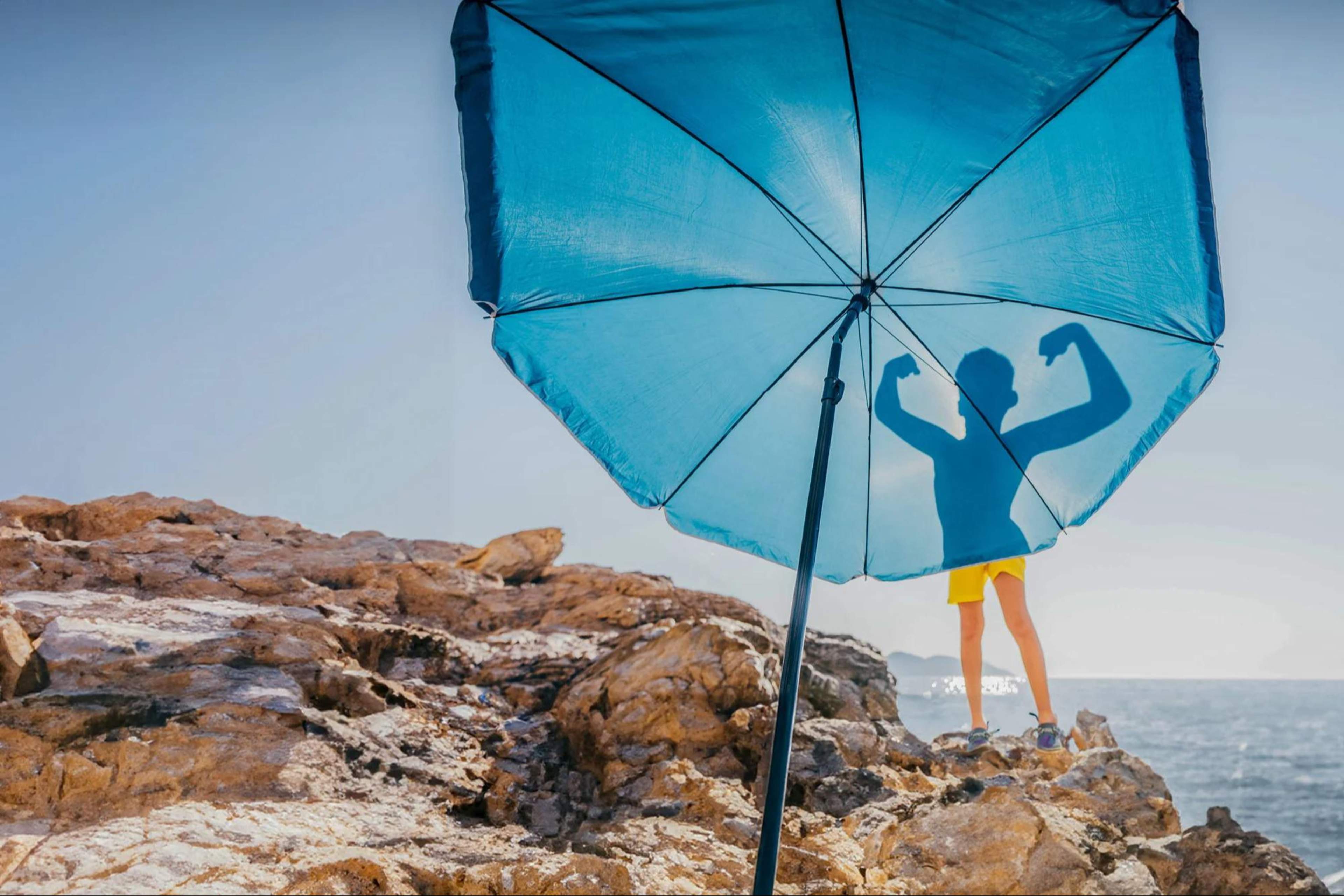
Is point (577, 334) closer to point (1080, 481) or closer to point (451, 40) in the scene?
point (451, 40)

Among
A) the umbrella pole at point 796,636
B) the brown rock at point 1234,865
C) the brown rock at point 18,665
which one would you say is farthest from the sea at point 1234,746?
the brown rock at point 18,665

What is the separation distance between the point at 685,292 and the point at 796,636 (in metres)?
1.65

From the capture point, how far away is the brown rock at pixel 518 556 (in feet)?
23.3

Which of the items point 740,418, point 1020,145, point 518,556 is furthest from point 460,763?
point 1020,145

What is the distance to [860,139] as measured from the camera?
2826 millimetres

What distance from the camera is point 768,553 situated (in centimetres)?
381

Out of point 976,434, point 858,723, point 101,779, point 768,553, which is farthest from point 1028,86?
point 101,779

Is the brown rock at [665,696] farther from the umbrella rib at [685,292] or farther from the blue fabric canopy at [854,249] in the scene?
the umbrella rib at [685,292]

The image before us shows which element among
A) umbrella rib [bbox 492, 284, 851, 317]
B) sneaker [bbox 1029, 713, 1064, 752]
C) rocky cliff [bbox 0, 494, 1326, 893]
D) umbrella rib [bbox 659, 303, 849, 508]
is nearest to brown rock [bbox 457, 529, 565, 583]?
rocky cliff [bbox 0, 494, 1326, 893]

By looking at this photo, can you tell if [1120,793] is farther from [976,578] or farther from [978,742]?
[976,578]

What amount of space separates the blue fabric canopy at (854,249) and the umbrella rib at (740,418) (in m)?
0.01

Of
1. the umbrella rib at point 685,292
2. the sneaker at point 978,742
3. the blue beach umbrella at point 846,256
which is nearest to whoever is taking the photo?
the blue beach umbrella at point 846,256

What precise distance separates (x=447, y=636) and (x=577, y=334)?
301cm

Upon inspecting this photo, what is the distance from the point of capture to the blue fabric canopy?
2.58 metres
